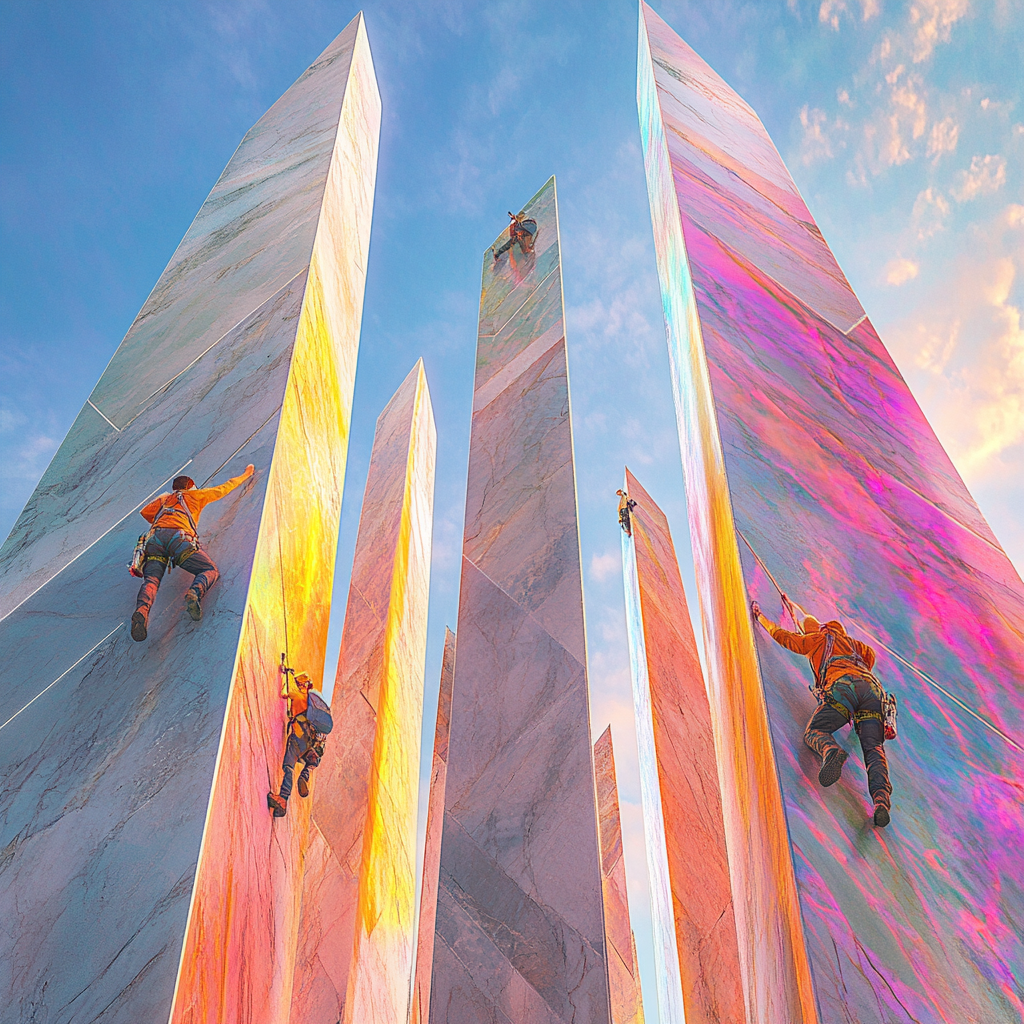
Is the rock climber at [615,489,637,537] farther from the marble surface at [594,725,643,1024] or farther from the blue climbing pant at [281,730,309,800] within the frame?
the blue climbing pant at [281,730,309,800]

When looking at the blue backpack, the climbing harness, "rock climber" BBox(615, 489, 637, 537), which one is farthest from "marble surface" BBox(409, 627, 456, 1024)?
the climbing harness

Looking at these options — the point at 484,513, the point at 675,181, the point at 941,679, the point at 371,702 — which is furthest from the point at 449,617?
the point at 941,679

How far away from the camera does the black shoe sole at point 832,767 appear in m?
5.23

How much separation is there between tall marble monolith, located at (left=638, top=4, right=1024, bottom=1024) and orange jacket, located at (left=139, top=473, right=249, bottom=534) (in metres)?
3.80

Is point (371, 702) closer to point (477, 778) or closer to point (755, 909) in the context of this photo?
point (477, 778)

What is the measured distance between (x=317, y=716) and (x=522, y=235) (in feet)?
27.1

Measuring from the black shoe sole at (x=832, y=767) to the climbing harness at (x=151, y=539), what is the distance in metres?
4.33

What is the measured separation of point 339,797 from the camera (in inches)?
403

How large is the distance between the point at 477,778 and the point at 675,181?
266 inches

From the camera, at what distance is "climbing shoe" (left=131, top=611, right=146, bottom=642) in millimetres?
6254

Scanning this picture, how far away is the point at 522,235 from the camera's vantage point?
13336 mm

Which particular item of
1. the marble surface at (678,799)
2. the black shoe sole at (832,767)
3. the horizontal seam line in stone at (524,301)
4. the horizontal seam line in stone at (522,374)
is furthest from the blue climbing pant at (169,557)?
the horizontal seam line in stone at (524,301)

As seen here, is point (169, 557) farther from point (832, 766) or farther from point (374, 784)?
point (374, 784)

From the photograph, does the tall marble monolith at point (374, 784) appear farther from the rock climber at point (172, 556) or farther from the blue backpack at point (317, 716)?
the rock climber at point (172, 556)
